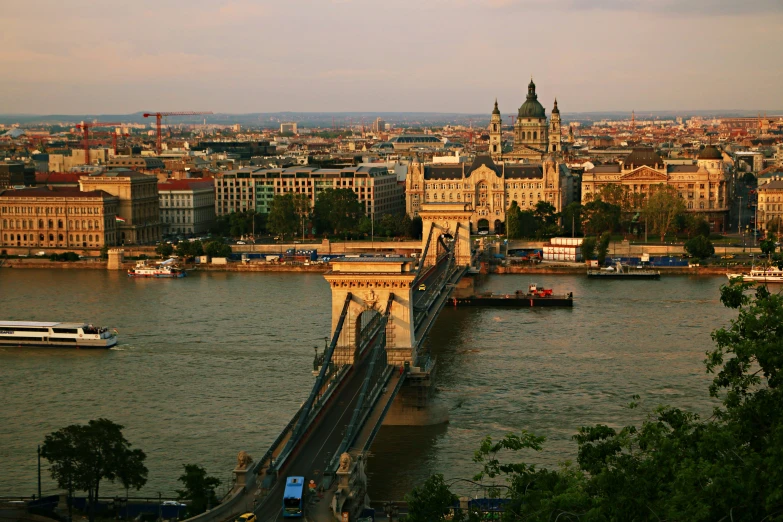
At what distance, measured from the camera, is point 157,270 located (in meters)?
31.1

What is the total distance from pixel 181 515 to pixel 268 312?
12670mm

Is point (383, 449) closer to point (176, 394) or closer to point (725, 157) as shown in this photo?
point (176, 394)

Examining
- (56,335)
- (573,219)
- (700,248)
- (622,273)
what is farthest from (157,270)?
(700,248)

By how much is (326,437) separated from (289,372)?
17.8 ft

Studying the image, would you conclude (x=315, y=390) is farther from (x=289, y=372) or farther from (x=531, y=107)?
(x=531, y=107)

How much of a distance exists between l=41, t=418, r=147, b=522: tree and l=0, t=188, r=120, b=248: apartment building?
25403mm

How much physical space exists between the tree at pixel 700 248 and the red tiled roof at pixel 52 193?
647 inches

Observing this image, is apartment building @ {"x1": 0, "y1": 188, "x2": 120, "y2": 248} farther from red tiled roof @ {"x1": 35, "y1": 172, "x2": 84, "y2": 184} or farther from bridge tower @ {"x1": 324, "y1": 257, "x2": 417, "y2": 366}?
bridge tower @ {"x1": 324, "y1": 257, "x2": 417, "y2": 366}

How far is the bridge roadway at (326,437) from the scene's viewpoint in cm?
1034

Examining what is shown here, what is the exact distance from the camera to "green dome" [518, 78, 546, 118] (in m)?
53.2

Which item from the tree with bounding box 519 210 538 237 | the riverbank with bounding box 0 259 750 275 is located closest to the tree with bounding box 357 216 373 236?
the tree with bounding box 519 210 538 237

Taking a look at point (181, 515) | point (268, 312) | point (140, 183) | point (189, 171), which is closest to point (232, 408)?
point (181, 515)

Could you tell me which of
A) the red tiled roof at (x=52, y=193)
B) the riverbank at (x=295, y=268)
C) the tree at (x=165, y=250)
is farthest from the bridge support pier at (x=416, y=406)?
the red tiled roof at (x=52, y=193)

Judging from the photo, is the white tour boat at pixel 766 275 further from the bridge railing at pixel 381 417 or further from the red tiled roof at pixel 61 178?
the red tiled roof at pixel 61 178
